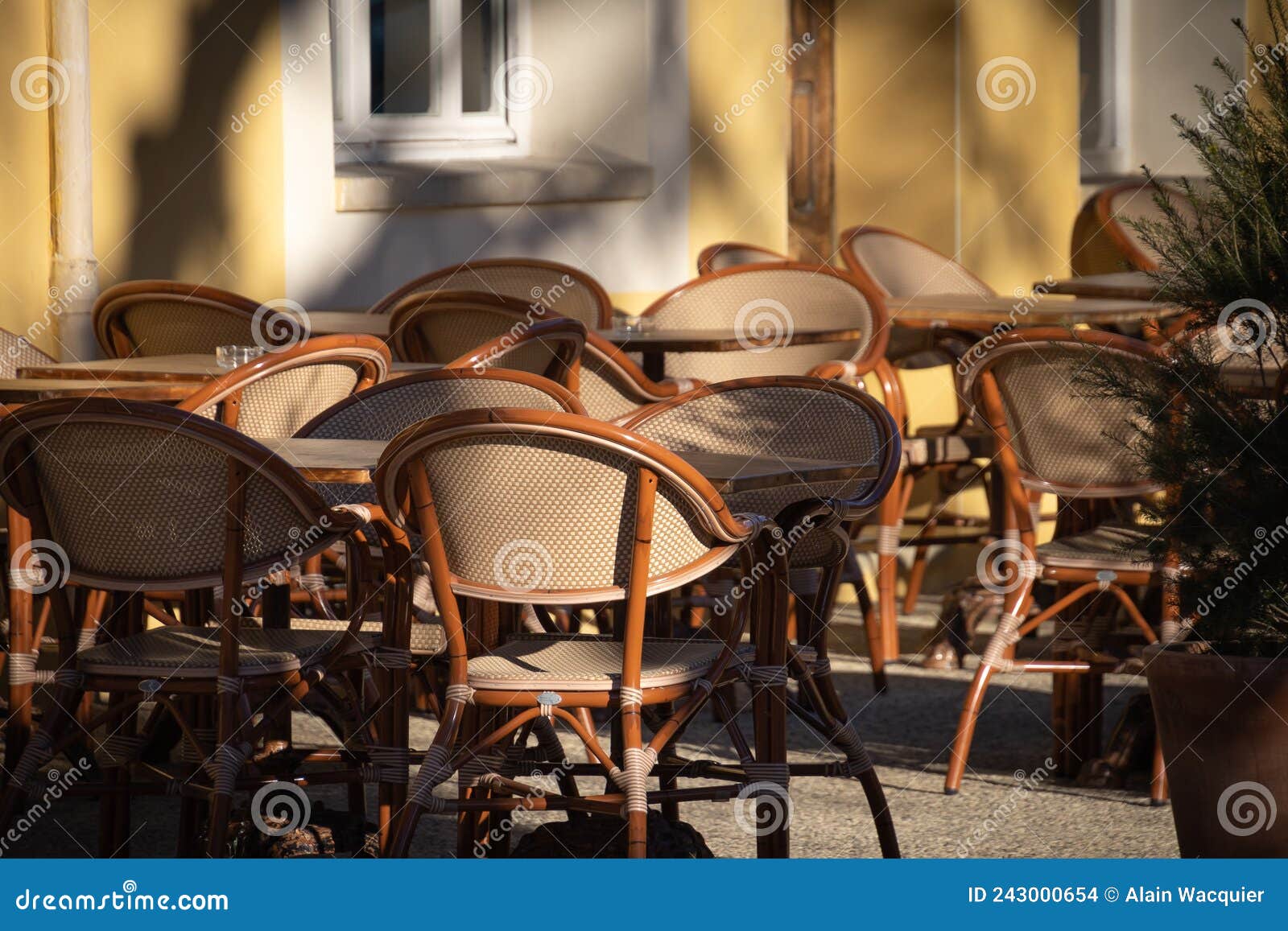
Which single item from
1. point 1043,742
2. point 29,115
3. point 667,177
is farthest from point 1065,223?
point 29,115

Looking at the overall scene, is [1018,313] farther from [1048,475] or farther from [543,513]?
[543,513]

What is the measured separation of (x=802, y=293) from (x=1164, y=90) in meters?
5.78

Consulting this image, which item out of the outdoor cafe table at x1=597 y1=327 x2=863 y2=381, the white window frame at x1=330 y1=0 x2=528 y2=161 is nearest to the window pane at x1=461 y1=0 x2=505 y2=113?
the white window frame at x1=330 y1=0 x2=528 y2=161

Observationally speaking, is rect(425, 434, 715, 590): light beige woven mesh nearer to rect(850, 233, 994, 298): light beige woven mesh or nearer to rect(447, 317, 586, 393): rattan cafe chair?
rect(447, 317, 586, 393): rattan cafe chair

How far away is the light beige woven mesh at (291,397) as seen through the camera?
4055 millimetres

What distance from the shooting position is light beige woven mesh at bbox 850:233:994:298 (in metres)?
7.12

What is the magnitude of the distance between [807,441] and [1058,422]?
3.00ft

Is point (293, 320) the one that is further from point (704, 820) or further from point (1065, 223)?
point (1065, 223)

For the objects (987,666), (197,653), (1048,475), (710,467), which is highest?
(710,467)

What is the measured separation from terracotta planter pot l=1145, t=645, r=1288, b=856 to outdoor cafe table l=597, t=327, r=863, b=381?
2351 millimetres

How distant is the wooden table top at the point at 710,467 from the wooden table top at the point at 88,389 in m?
0.55

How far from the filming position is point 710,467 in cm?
333

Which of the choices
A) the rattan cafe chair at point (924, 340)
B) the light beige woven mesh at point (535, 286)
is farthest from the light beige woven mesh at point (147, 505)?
the rattan cafe chair at point (924, 340)

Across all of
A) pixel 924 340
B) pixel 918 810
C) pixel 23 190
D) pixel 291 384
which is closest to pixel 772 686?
pixel 918 810
